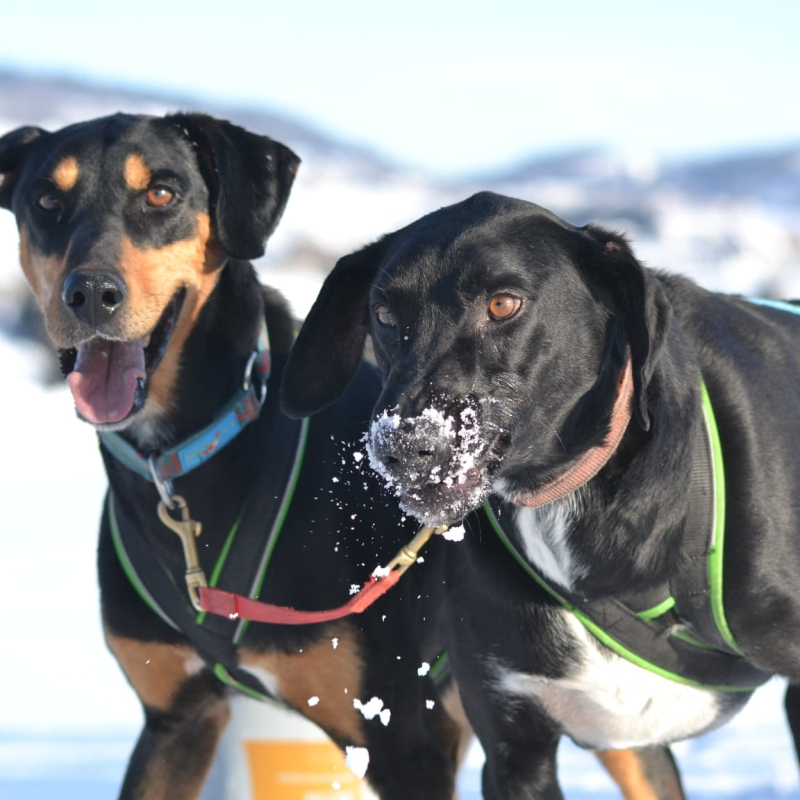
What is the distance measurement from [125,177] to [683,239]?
1679cm

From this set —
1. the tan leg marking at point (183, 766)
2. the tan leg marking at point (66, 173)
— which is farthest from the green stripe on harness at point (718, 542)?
the tan leg marking at point (66, 173)

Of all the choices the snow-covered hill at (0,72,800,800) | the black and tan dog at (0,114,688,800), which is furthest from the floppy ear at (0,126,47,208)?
the snow-covered hill at (0,72,800,800)

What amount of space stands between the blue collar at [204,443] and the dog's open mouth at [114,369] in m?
0.19

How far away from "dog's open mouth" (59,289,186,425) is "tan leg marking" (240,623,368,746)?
66 centimetres

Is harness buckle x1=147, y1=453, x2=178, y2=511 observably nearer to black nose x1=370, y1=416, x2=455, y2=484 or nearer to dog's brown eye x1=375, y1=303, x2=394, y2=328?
dog's brown eye x1=375, y1=303, x2=394, y2=328

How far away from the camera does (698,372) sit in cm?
269

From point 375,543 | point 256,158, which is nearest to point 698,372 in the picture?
point 375,543

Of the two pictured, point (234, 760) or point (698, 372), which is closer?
point (698, 372)

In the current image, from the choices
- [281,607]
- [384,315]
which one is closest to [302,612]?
[281,607]

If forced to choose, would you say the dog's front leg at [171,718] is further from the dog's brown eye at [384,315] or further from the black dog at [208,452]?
the dog's brown eye at [384,315]

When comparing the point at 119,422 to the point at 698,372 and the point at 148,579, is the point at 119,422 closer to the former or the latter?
the point at 148,579

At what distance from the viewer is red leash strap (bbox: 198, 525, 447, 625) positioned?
2.92 m

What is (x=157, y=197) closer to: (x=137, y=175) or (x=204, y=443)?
(x=137, y=175)

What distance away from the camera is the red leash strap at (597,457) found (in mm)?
2541
